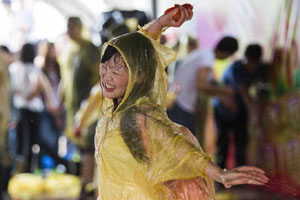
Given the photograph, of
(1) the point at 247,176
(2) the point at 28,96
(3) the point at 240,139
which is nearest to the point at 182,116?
(3) the point at 240,139

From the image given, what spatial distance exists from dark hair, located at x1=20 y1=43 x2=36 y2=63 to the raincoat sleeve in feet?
15.5

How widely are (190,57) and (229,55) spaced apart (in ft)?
2.34

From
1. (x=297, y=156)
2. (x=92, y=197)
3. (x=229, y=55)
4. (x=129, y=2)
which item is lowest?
(x=92, y=197)

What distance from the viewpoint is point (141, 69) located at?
3029 mm

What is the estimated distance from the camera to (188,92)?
6.80 metres

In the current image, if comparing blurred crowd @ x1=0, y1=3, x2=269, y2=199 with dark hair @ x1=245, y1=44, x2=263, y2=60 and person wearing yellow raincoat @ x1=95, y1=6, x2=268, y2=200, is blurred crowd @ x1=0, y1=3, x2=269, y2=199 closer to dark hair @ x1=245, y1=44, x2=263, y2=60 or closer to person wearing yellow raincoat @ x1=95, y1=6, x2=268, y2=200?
dark hair @ x1=245, y1=44, x2=263, y2=60

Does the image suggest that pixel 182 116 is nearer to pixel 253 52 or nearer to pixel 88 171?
pixel 88 171

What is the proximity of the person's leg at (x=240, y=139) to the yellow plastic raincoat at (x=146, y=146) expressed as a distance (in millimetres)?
4450

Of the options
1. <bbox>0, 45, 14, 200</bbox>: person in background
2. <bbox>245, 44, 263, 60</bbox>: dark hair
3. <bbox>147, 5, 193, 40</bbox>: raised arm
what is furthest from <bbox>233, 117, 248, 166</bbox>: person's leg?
<bbox>147, 5, 193, 40</bbox>: raised arm

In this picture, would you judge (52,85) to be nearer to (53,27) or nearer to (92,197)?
(53,27)

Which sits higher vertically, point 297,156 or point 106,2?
point 106,2

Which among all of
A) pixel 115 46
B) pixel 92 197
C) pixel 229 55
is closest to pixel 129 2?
pixel 229 55

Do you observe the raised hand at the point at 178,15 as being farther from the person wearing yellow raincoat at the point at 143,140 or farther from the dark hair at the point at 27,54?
the dark hair at the point at 27,54

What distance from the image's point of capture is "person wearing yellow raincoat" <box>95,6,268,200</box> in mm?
2973
